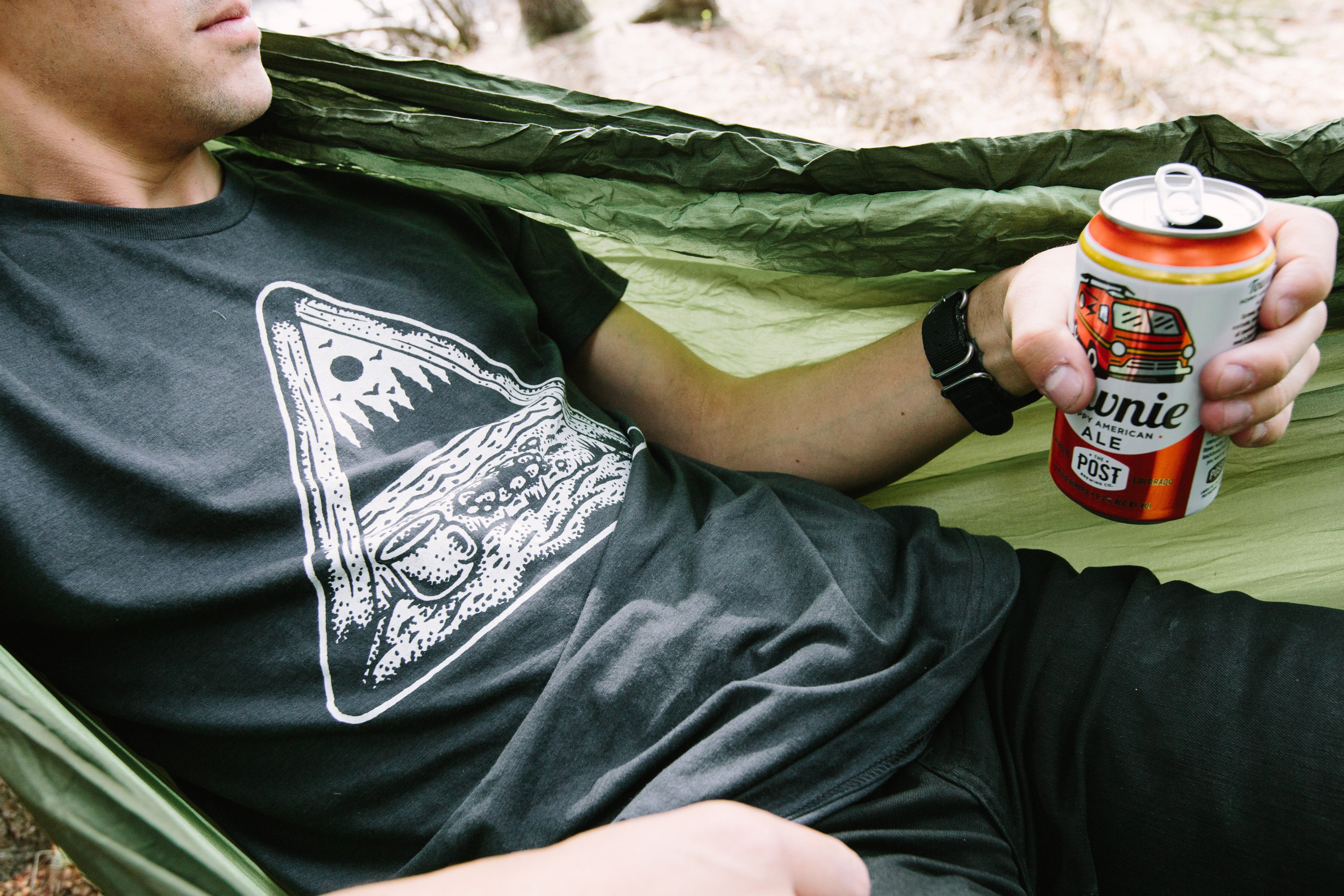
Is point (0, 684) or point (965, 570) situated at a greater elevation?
point (0, 684)

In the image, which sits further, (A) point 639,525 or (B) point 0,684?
(A) point 639,525

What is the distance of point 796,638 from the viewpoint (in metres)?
0.84

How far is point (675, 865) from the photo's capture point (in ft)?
2.03

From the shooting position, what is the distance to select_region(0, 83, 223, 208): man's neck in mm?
898

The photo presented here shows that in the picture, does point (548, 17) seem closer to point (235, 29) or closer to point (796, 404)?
point (235, 29)

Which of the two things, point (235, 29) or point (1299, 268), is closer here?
point (1299, 268)

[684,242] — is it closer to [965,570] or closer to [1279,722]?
[965,570]

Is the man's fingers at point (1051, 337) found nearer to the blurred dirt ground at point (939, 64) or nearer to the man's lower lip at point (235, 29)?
the man's lower lip at point (235, 29)

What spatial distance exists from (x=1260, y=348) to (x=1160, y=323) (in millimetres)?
90

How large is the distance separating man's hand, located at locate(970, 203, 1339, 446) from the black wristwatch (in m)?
0.12

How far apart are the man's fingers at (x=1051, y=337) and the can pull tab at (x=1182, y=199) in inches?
3.3

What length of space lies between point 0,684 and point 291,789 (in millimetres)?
242

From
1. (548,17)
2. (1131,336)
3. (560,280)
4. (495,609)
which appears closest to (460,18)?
(548,17)

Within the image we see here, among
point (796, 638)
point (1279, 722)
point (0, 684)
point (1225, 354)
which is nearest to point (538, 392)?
point (796, 638)
